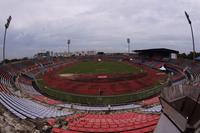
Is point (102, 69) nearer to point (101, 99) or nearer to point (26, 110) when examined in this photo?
point (101, 99)

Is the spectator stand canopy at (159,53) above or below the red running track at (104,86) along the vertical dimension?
above

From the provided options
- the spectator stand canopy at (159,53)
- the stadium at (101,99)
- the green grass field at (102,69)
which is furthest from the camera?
the spectator stand canopy at (159,53)

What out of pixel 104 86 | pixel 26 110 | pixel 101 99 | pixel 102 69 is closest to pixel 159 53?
pixel 102 69

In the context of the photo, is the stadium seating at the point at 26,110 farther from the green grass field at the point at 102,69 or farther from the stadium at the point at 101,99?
the green grass field at the point at 102,69

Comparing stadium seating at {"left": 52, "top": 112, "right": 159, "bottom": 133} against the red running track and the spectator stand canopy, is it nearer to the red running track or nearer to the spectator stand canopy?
the red running track

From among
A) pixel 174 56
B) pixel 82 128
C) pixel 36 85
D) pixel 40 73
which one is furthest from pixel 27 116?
pixel 174 56

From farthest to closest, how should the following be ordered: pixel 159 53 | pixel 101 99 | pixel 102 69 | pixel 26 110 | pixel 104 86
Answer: pixel 159 53
pixel 102 69
pixel 104 86
pixel 101 99
pixel 26 110

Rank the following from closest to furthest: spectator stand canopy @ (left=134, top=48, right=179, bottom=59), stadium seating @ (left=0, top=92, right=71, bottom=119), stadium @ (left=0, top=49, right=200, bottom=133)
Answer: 1. stadium @ (left=0, top=49, right=200, bottom=133)
2. stadium seating @ (left=0, top=92, right=71, bottom=119)
3. spectator stand canopy @ (left=134, top=48, right=179, bottom=59)

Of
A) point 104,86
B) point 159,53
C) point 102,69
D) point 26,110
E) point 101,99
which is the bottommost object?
point 101,99

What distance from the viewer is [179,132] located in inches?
234

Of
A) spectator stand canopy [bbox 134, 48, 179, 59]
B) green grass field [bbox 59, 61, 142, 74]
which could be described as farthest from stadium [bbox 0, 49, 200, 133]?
green grass field [bbox 59, 61, 142, 74]

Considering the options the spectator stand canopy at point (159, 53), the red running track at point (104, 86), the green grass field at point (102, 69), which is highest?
the spectator stand canopy at point (159, 53)

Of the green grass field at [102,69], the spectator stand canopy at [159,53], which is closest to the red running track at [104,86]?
the green grass field at [102,69]

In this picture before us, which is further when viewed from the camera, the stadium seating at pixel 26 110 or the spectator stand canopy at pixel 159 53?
the spectator stand canopy at pixel 159 53
